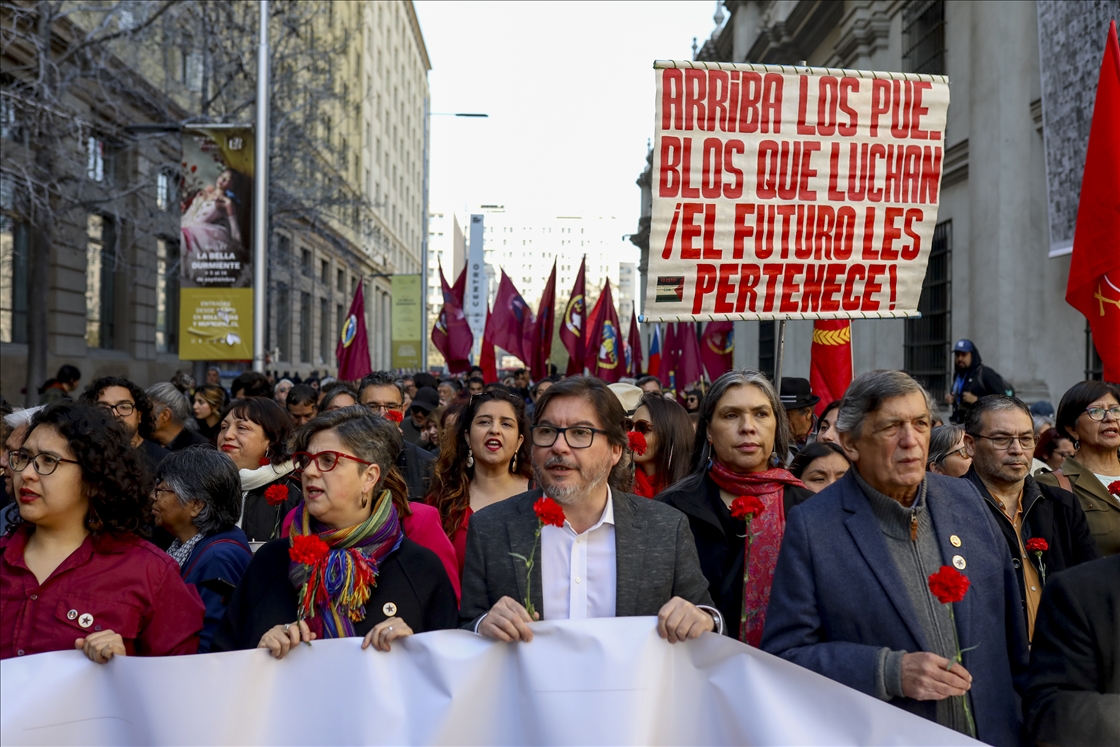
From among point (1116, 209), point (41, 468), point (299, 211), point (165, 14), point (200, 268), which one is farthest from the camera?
point (299, 211)

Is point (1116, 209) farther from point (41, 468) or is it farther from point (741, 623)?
point (41, 468)

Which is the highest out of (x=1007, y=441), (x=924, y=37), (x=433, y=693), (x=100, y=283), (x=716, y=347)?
(x=924, y=37)

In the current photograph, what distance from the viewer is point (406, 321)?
76.6ft

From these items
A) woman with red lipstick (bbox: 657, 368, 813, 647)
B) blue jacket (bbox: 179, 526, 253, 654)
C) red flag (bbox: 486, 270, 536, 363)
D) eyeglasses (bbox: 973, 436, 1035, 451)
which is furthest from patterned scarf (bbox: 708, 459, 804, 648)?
red flag (bbox: 486, 270, 536, 363)

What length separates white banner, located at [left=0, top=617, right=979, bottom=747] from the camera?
9.38 ft

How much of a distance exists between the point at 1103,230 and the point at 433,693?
3885 millimetres

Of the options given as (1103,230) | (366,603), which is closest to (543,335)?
(1103,230)

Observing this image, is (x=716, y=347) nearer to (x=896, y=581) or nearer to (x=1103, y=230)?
(x=1103, y=230)

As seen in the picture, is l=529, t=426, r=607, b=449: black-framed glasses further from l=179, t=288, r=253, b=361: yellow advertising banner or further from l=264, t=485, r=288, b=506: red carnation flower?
l=179, t=288, r=253, b=361: yellow advertising banner

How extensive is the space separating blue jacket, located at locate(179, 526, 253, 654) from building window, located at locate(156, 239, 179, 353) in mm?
22966

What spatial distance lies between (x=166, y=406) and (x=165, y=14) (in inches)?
642

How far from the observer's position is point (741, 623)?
11.8 ft

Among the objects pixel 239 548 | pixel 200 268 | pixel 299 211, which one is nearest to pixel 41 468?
pixel 239 548

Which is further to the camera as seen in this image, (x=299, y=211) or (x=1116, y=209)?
(x=299, y=211)
